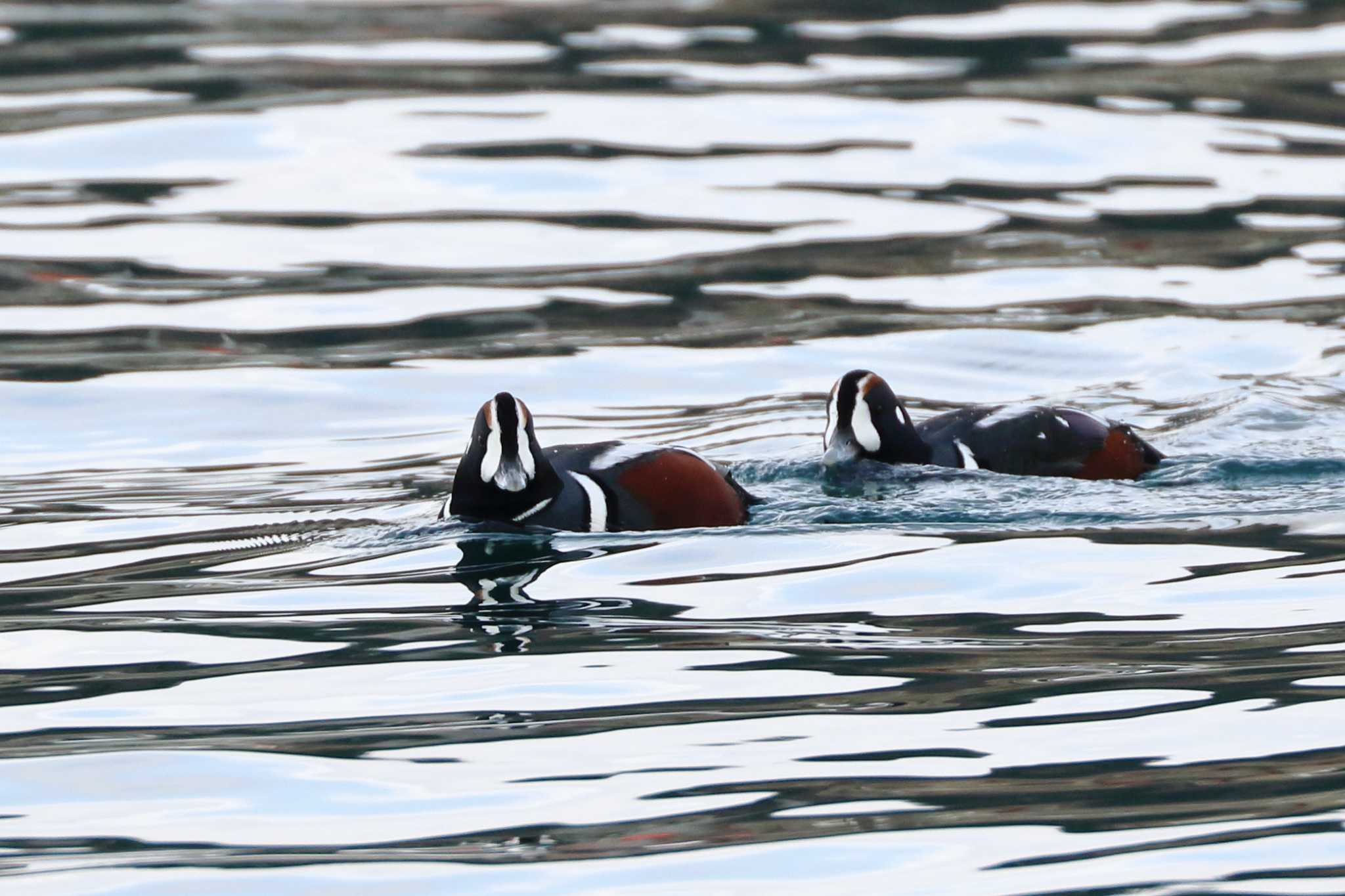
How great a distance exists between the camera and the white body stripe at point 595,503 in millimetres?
8312

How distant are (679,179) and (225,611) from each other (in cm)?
956

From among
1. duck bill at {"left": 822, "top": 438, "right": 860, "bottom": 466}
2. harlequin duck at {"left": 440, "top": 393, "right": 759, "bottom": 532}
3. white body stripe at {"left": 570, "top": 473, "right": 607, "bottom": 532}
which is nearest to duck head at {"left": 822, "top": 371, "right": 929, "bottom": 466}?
duck bill at {"left": 822, "top": 438, "right": 860, "bottom": 466}

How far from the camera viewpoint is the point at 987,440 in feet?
31.0

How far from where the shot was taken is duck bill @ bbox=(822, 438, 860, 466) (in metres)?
9.40

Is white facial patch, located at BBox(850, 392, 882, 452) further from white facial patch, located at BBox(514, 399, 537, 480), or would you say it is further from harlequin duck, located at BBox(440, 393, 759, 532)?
white facial patch, located at BBox(514, 399, 537, 480)

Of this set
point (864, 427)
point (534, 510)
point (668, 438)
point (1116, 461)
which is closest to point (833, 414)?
→ point (864, 427)

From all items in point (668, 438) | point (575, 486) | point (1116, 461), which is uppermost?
point (575, 486)

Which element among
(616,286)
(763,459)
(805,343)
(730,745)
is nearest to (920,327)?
(805,343)

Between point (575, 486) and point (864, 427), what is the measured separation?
1612 millimetres

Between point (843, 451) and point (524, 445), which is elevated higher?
point (524, 445)

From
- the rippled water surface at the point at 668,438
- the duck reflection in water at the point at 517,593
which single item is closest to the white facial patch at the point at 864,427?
the rippled water surface at the point at 668,438

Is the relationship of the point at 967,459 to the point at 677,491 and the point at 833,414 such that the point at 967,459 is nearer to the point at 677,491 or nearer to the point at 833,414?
the point at 833,414

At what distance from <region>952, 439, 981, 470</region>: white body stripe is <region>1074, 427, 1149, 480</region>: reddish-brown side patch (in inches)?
17.3

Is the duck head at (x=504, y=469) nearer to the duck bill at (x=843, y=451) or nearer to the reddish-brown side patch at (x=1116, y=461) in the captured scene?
the duck bill at (x=843, y=451)
